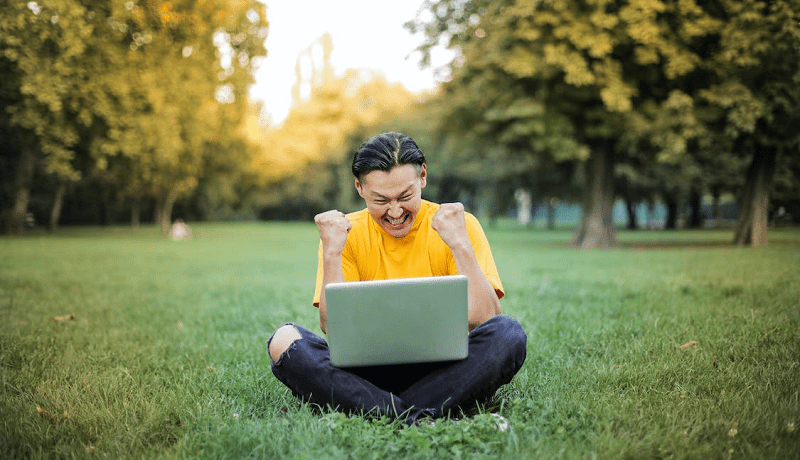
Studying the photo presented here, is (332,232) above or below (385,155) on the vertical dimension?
below

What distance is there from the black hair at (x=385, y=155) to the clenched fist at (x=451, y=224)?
0.95ft

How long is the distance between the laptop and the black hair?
717 millimetres

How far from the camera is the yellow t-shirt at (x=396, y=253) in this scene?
3.08 metres

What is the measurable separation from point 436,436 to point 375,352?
1.51 ft

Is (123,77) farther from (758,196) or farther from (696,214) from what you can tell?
(696,214)

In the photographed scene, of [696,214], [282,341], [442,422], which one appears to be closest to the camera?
[442,422]

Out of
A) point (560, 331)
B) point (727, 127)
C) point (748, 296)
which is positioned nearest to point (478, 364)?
point (560, 331)

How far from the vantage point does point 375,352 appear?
2434 mm

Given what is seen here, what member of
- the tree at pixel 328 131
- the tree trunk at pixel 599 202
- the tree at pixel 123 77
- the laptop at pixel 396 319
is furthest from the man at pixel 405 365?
the tree at pixel 328 131

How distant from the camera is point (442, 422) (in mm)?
2668

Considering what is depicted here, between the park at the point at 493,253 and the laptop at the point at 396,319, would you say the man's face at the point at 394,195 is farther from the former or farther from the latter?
the laptop at the point at 396,319

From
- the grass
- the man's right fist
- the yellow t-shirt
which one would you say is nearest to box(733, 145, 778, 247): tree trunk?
the grass

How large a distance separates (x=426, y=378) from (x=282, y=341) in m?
0.75

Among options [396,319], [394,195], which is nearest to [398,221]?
[394,195]
